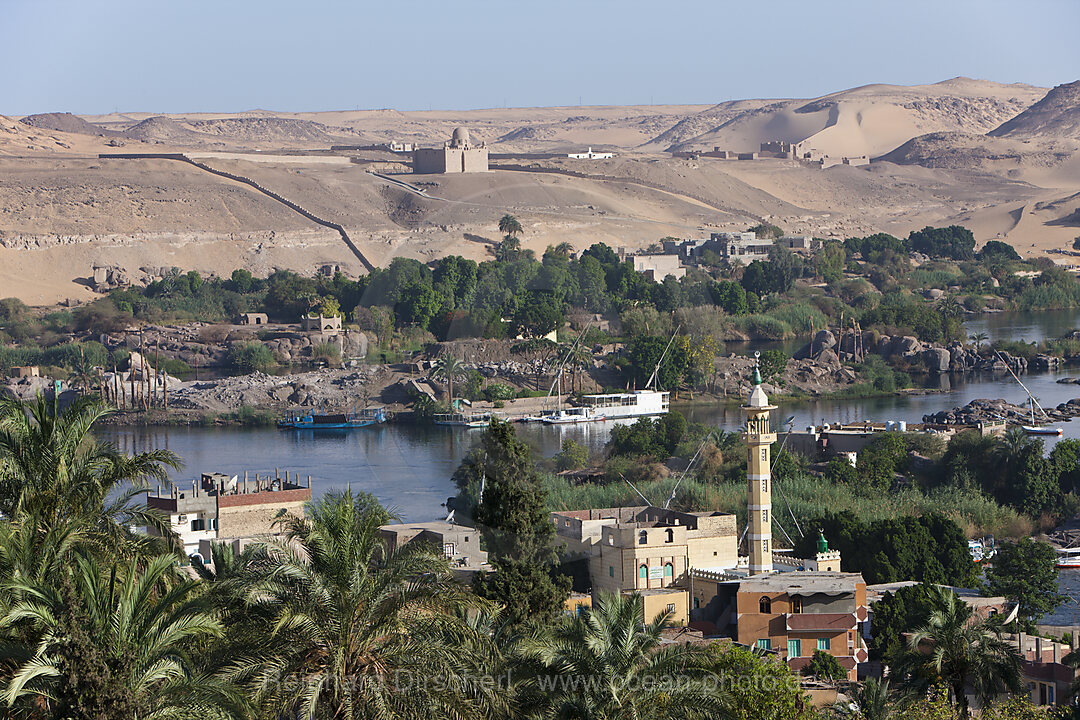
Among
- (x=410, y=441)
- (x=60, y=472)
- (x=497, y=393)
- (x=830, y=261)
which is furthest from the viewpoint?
(x=830, y=261)

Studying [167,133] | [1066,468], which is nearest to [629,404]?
[1066,468]

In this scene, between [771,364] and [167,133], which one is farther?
[167,133]

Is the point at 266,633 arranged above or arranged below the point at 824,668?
above

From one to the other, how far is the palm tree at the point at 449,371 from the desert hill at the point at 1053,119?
79.6 m

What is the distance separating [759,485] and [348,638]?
11.1 meters

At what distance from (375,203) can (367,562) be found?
206ft

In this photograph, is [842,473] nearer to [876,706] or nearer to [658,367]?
[658,367]

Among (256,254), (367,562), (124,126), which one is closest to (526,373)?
(256,254)

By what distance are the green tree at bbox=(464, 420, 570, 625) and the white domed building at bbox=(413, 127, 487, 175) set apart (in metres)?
62.0

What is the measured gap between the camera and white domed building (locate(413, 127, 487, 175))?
74.7 m

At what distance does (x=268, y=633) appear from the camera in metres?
7.75

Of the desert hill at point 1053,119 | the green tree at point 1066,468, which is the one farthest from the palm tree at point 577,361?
the desert hill at point 1053,119

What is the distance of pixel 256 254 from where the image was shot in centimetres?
6203

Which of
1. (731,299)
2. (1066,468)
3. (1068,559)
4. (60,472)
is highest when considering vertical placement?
(60,472)
